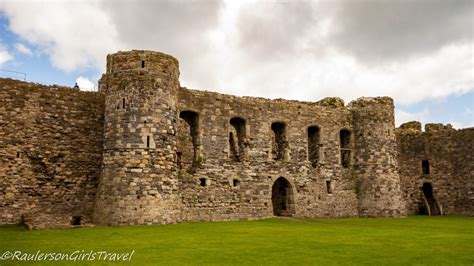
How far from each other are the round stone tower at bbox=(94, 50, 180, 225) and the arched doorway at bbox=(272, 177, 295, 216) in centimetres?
796

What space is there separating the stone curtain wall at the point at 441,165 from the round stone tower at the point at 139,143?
19912 millimetres

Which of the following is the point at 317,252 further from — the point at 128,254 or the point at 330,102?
the point at 330,102

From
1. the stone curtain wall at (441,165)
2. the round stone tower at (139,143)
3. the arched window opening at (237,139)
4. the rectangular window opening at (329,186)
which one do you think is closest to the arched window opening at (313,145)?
the rectangular window opening at (329,186)

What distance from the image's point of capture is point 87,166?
20.9m

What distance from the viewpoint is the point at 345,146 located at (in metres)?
29.8

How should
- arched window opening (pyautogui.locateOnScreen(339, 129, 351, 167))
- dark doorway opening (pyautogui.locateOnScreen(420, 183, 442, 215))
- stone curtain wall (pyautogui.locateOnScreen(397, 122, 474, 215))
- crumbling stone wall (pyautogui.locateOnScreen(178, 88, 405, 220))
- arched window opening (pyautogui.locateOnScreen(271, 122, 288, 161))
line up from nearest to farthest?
crumbling stone wall (pyautogui.locateOnScreen(178, 88, 405, 220)) → arched window opening (pyautogui.locateOnScreen(271, 122, 288, 161)) → arched window opening (pyautogui.locateOnScreen(339, 129, 351, 167)) → stone curtain wall (pyautogui.locateOnScreen(397, 122, 474, 215)) → dark doorway opening (pyautogui.locateOnScreen(420, 183, 442, 215))

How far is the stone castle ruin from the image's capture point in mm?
19406

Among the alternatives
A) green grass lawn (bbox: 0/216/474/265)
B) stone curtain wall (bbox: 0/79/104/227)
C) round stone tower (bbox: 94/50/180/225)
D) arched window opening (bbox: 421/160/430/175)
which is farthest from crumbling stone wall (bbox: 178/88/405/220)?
green grass lawn (bbox: 0/216/474/265)

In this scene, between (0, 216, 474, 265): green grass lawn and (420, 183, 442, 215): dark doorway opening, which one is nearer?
(0, 216, 474, 265): green grass lawn

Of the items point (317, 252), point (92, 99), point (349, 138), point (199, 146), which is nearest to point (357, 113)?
point (349, 138)

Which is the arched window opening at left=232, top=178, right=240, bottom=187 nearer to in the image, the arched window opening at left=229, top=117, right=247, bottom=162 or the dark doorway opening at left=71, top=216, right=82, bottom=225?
the arched window opening at left=229, top=117, right=247, bottom=162

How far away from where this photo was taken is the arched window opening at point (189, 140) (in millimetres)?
23188

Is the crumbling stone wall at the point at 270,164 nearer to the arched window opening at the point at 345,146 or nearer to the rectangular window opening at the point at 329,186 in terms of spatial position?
the rectangular window opening at the point at 329,186

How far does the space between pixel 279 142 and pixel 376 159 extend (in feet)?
21.9
